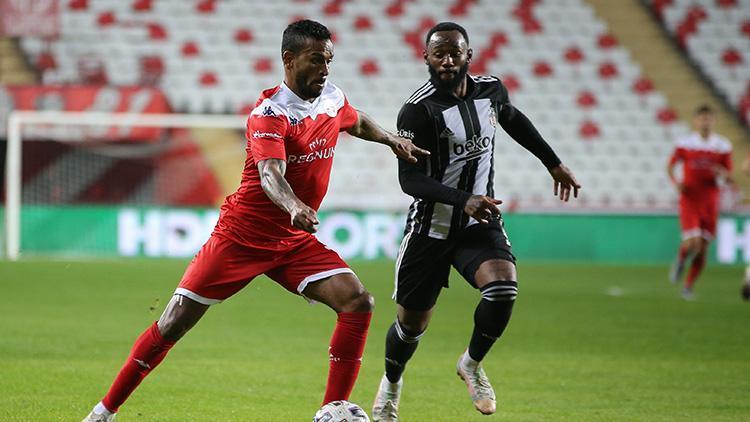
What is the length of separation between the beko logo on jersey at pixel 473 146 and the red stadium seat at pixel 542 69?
64.8 ft

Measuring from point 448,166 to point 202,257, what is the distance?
1487mm

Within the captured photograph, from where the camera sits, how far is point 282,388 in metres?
7.45

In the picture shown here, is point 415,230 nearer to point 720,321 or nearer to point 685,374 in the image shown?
point 685,374

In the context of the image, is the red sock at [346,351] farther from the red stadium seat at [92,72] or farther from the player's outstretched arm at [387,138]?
the red stadium seat at [92,72]

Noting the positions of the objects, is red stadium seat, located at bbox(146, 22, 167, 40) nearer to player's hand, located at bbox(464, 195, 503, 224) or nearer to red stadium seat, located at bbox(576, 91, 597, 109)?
red stadium seat, located at bbox(576, 91, 597, 109)

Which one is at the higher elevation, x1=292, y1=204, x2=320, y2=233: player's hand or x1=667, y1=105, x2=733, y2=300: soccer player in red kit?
x1=292, y1=204, x2=320, y2=233: player's hand

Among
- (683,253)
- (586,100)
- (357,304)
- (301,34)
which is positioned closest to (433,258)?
(357,304)

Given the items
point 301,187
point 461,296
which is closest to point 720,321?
point 461,296

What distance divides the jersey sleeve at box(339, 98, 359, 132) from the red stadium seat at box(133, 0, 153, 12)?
19960 millimetres

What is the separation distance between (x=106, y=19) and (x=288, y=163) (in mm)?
20065

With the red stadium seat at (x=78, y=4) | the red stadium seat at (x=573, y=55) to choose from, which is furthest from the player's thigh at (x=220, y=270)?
the red stadium seat at (x=573, y=55)

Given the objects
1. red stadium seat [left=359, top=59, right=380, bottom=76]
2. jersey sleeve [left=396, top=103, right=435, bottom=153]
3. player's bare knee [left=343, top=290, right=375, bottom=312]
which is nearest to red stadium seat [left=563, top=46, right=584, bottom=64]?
red stadium seat [left=359, top=59, right=380, bottom=76]

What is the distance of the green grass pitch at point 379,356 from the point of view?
22.4 feet

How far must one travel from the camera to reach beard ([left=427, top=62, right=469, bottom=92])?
629 centimetres
